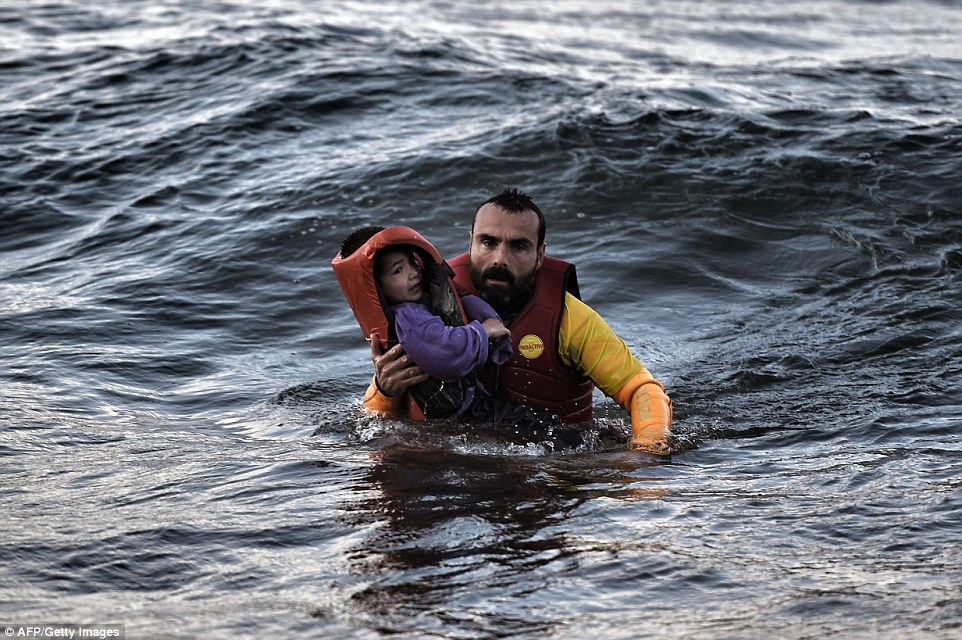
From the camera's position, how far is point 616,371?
6781 millimetres

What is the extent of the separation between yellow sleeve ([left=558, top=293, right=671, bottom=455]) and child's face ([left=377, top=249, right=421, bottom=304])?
1073 millimetres

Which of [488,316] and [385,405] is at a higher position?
[488,316]

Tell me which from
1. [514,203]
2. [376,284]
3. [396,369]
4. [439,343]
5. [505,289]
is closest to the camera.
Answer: [439,343]

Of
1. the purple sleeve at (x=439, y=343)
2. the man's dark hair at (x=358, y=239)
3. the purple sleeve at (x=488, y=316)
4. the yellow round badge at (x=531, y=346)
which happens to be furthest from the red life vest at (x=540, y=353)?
the man's dark hair at (x=358, y=239)

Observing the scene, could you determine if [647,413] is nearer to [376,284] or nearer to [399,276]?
[399,276]

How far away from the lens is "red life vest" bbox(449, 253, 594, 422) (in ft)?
22.2

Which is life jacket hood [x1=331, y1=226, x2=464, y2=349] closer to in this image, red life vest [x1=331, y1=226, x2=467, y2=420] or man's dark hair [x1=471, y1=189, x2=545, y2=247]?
red life vest [x1=331, y1=226, x2=467, y2=420]

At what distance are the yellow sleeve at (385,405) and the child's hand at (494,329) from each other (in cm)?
67

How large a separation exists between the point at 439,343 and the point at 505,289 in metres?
0.94

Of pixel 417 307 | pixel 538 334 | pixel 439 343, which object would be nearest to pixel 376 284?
pixel 417 307

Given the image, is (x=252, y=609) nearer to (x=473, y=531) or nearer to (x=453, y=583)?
(x=453, y=583)

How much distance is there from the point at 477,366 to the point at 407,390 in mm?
568

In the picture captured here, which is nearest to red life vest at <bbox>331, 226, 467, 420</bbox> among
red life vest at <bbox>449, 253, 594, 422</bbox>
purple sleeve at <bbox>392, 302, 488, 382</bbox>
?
purple sleeve at <bbox>392, 302, 488, 382</bbox>

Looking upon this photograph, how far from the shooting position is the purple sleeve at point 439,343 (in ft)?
19.4
